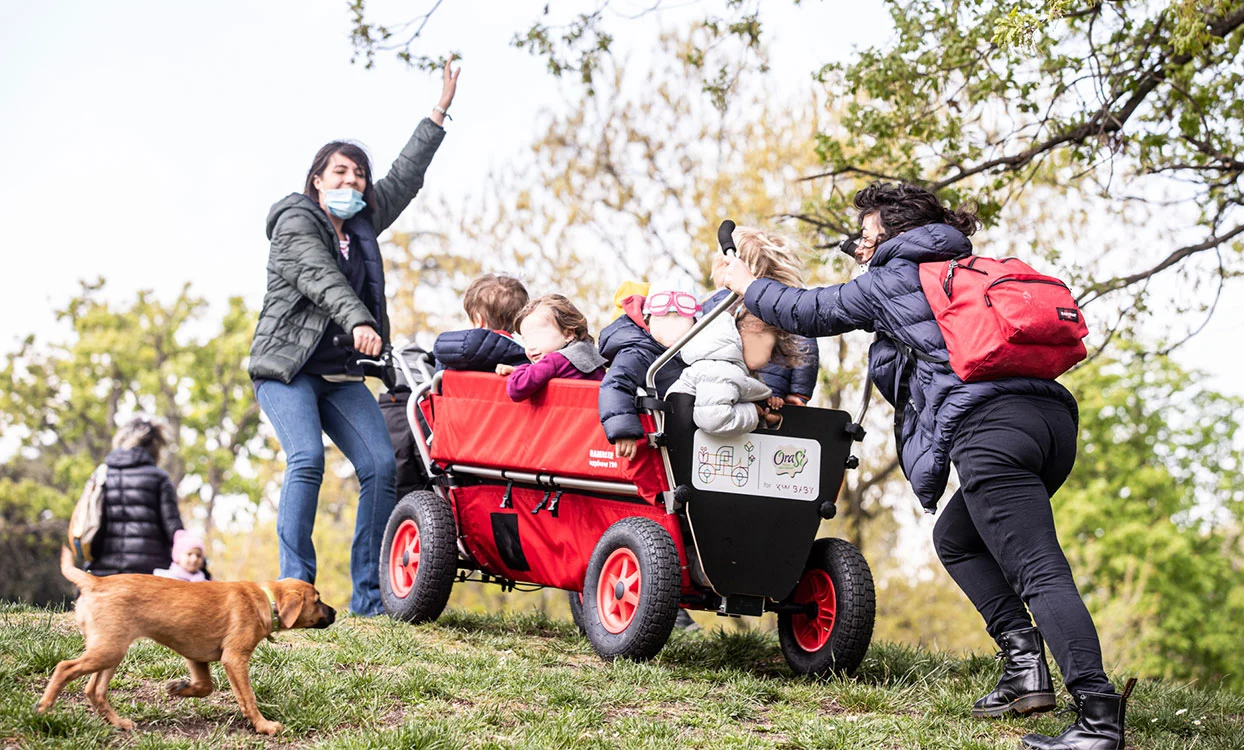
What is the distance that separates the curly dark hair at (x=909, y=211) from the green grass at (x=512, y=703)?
A: 1.72 m

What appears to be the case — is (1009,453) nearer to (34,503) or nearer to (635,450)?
(635,450)

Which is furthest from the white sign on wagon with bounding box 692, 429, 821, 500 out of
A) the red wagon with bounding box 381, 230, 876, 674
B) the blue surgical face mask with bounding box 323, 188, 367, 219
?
the blue surgical face mask with bounding box 323, 188, 367, 219

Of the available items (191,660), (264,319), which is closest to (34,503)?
(264,319)

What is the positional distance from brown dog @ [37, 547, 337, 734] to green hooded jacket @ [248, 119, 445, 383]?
2.03 m

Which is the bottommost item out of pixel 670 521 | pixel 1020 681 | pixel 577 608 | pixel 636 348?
pixel 577 608

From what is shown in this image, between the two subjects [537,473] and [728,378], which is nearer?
[728,378]

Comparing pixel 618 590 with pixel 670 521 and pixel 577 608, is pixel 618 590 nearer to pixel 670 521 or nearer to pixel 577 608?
pixel 670 521

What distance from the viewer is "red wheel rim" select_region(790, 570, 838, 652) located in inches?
194

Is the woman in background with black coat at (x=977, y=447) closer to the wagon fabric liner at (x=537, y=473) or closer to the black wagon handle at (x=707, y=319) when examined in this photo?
the black wagon handle at (x=707, y=319)

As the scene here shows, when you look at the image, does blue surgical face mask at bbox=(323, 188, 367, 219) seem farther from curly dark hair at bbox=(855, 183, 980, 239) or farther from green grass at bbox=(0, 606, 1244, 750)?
curly dark hair at bbox=(855, 183, 980, 239)

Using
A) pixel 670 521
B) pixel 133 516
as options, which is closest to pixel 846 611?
pixel 670 521

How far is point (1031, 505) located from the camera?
3801 mm

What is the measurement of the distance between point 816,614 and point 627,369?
1.31 meters

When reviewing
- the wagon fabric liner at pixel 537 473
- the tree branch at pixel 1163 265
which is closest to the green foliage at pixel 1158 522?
the tree branch at pixel 1163 265
